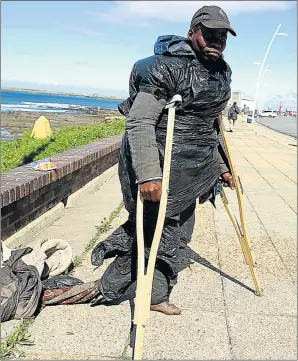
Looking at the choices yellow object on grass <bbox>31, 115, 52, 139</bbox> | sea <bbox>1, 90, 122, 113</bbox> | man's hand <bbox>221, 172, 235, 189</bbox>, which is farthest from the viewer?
sea <bbox>1, 90, 122, 113</bbox>

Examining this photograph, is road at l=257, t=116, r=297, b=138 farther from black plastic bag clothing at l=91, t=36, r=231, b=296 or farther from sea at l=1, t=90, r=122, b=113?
black plastic bag clothing at l=91, t=36, r=231, b=296

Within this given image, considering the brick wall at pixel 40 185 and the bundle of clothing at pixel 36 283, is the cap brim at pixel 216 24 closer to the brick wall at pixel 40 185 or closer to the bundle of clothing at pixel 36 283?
the bundle of clothing at pixel 36 283

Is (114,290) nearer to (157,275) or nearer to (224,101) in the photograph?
(157,275)

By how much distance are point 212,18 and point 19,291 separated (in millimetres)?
2255

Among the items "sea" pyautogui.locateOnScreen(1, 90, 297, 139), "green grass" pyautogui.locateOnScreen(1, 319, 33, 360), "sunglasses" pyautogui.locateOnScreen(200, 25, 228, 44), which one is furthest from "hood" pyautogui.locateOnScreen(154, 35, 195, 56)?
"sea" pyautogui.locateOnScreen(1, 90, 297, 139)

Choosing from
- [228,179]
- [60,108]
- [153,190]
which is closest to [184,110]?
[153,190]

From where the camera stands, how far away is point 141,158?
11.0 feet

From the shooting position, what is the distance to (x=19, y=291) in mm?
3861

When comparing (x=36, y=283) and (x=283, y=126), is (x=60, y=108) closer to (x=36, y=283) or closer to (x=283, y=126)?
(x=283, y=126)

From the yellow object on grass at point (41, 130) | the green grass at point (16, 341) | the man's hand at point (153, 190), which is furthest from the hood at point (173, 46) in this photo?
the yellow object on grass at point (41, 130)

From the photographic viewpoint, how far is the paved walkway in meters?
3.49

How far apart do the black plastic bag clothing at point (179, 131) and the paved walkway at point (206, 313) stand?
402 millimetres

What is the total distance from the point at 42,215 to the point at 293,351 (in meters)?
3.53

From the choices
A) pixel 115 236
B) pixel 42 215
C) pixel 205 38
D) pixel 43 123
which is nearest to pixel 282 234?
pixel 42 215
